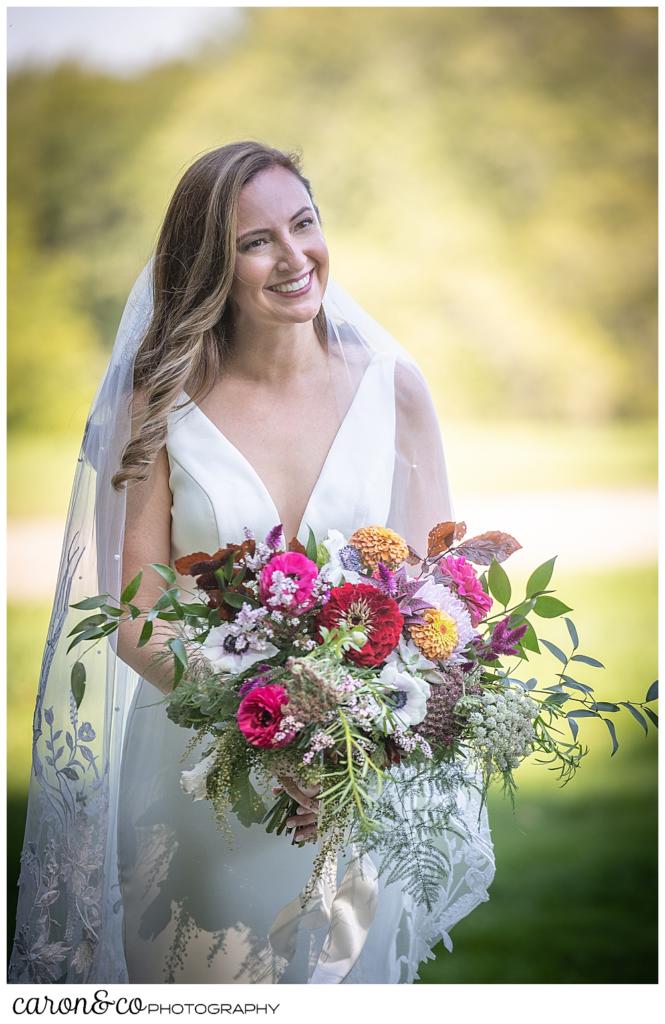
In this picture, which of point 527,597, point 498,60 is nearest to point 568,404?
point 498,60

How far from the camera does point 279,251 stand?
2.42 meters

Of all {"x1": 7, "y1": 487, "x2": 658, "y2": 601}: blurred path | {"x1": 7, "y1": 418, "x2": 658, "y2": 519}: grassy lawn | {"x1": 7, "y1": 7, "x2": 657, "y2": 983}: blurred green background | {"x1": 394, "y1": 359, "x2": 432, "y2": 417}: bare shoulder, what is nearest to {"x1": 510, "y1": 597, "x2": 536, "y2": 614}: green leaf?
{"x1": 394, "y1": 359, "x2": 432, "y2": 417}: bare shoulder

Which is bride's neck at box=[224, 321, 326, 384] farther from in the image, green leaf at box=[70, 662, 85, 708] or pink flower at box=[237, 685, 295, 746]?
pink flower at box=[237, 685, 295, 746]

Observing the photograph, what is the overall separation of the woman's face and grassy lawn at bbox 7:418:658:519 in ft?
18.5

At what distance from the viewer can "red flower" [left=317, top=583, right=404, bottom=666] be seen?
188 centimetres

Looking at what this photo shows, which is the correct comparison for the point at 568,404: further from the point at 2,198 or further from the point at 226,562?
the point at 226,562

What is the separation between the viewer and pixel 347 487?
8.19ft

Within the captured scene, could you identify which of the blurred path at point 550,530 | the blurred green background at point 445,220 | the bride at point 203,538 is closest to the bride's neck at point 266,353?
the bride at point 203,538

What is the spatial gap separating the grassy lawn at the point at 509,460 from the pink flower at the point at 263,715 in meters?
6.27

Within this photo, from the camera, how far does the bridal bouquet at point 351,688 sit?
71.7 inches

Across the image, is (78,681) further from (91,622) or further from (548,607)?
(548,607)

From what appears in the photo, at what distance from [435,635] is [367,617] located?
0.13m

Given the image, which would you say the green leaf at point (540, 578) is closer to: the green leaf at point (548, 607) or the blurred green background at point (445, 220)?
the green leaf at point (548, 607)

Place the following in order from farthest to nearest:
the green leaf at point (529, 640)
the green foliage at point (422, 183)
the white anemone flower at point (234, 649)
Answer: the green foliage at point (422, 183)
the green leaf at point (529, 640)
the white anemone flower at point (234, 649)
